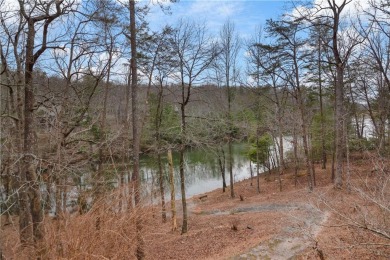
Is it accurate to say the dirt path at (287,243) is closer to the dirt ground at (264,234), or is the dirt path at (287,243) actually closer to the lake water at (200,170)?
the dirt ground at (264,234)

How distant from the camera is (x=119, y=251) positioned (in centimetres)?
514

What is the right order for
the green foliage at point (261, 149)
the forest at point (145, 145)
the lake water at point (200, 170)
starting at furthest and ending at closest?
the lake water at point (200, 170) < the green foliage at point (261, 149) < the forest at point (145, 145)

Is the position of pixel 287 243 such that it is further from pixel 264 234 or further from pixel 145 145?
pixel 145 145

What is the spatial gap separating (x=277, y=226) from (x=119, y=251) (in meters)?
6.97

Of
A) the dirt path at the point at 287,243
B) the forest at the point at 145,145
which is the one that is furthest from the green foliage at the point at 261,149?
the dirt path at the point at 287,243

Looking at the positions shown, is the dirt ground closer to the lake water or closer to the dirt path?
the dirt path

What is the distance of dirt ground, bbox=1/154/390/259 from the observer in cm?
646

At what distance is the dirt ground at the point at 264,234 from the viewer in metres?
6.46

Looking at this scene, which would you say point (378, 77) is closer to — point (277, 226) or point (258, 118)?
point (258, 118)

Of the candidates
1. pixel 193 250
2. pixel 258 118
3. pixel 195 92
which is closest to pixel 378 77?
pixel 258 118

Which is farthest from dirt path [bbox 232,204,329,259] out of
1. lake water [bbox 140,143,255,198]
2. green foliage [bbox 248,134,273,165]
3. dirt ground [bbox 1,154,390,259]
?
green foliage [bbox 248,134,273,165]

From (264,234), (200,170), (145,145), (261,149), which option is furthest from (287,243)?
(200,170)

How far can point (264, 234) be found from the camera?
10023 mm

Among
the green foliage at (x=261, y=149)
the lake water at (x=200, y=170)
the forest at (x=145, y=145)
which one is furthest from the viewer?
the lake water at (x=200, y=170)
